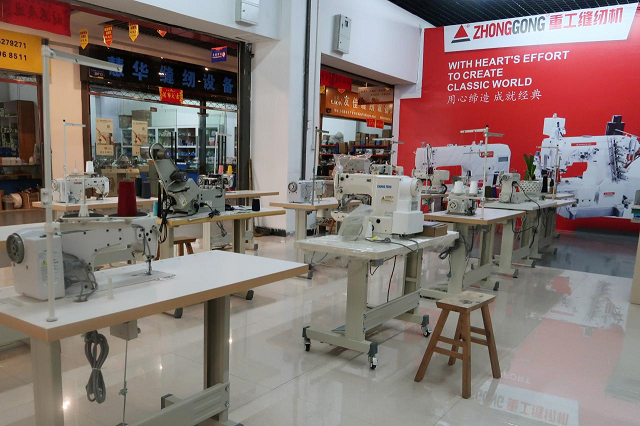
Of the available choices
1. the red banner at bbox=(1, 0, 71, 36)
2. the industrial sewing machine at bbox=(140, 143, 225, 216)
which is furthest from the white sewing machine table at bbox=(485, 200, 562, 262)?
the red banner at bbox=(1, 0, 71, 36)

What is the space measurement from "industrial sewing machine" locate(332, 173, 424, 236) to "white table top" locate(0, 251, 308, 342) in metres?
1.15

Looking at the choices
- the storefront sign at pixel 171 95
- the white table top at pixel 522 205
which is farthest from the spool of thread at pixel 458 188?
the storefront sign at pixel 171 95

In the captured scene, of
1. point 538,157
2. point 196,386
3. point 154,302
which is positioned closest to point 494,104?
point 538,157

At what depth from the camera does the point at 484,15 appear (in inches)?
384

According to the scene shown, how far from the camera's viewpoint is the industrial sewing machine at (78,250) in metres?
1.61

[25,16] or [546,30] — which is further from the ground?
[546,30]

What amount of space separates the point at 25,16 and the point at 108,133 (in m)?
3.26

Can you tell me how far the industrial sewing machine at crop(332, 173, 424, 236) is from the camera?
3.26 metres

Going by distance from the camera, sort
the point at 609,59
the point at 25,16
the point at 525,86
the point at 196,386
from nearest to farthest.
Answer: the point at 196,386
the point at 25,16
the point at 609,59
the point at 525,86

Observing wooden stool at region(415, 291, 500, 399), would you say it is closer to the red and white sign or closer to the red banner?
the red banner

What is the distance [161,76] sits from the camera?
950cm

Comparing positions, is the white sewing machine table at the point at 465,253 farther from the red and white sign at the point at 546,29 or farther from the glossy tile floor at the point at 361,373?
the red and white sign at the point at 546,29

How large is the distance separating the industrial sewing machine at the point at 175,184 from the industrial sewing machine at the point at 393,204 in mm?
1456

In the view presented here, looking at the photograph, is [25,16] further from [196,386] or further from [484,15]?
[484,15]
